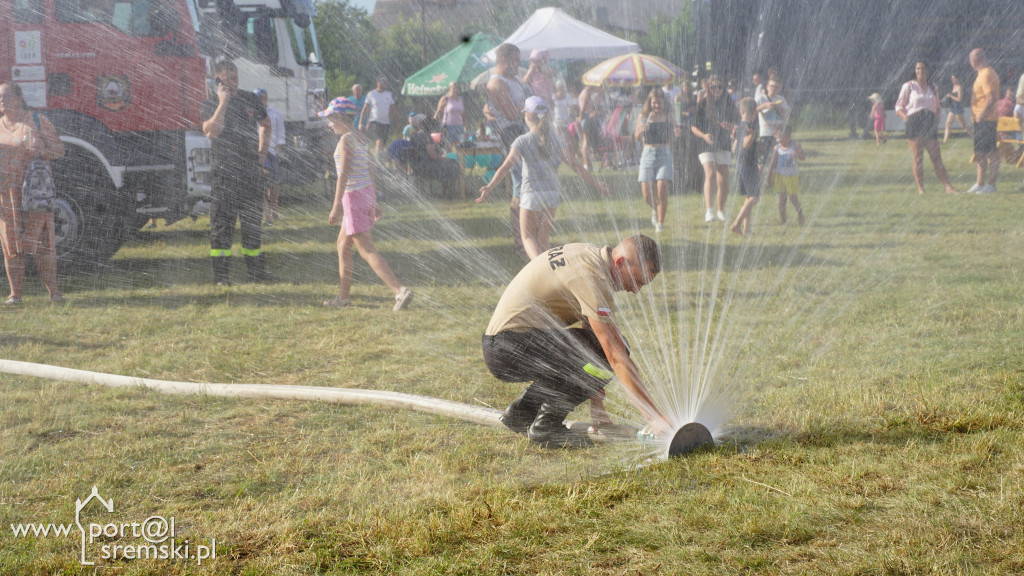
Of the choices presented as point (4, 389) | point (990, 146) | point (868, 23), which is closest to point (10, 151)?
point (4, 389)

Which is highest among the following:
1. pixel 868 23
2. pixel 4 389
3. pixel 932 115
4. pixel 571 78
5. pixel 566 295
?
pixel 868 23

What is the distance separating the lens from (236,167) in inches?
323

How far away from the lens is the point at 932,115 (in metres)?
12.9

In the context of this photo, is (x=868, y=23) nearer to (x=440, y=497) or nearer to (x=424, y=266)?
(x=424, y=266)

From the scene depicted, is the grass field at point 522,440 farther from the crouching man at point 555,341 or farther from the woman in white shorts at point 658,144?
the woman in white shorts at point 658,144

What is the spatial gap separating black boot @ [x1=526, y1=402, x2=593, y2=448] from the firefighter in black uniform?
5.15 meters

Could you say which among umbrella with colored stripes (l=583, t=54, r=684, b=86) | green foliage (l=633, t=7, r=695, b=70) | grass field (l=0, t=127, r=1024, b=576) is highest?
green foliage (l=633, t=7, r=695, b=70)

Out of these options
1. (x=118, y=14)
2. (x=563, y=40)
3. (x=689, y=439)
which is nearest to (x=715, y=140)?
(x=118, y=14)

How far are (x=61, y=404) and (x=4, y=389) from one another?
59 cm

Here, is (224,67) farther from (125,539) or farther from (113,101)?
(125,539)

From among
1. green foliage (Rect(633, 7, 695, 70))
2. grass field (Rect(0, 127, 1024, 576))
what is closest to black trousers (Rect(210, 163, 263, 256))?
grass field (Rect(0, 127, 1024, 576))

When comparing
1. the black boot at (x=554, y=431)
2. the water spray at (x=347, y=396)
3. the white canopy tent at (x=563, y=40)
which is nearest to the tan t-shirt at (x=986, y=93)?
the white canopy tent at (x=563, y=40)

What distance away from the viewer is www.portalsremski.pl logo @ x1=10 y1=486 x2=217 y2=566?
311cm

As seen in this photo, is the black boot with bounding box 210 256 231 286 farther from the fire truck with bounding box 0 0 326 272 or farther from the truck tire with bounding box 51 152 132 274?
the truck tire with bounding box 51 152 132 274
